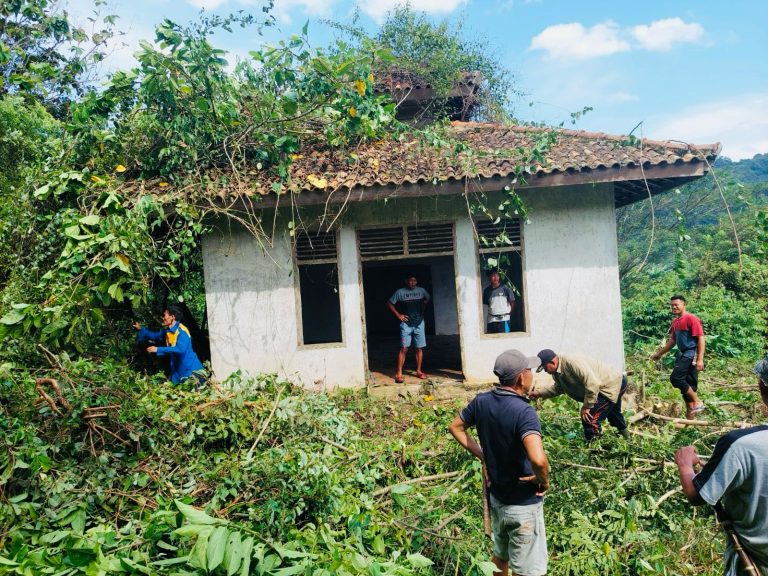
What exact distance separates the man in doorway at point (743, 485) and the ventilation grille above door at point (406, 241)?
6294 millimetres

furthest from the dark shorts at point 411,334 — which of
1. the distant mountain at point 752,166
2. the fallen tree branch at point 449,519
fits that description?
the distant mountain at point 752,166

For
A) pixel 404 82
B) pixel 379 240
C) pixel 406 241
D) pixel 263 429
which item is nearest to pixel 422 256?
pixel 406 241

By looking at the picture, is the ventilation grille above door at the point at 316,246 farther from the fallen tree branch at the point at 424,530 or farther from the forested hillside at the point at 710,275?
the fallen tree branch at the point at 424,530

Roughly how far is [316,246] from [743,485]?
6.99 m

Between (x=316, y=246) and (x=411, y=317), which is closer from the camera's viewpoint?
(x=316, y=246)

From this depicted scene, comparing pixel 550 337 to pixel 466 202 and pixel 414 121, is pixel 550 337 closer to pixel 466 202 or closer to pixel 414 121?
pixel 466 202

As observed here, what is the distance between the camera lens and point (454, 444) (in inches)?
208

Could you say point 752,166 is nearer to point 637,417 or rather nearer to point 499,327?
point 499,327

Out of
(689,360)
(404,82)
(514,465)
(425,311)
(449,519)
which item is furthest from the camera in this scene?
(425,311)

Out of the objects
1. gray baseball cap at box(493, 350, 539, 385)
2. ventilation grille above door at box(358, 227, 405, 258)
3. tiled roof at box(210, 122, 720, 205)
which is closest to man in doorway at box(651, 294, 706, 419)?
tiled roof at box(210, 122, 720, 205)

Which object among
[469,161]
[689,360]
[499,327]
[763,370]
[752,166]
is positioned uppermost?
[752,166]

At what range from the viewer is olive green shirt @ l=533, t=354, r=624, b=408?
5.21 meters

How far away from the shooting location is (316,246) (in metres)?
8.64

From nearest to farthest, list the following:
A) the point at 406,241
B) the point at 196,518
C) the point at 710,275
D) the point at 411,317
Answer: the point at 196,518, the point at 406,241, the point at 411,317, the point at 710,275
